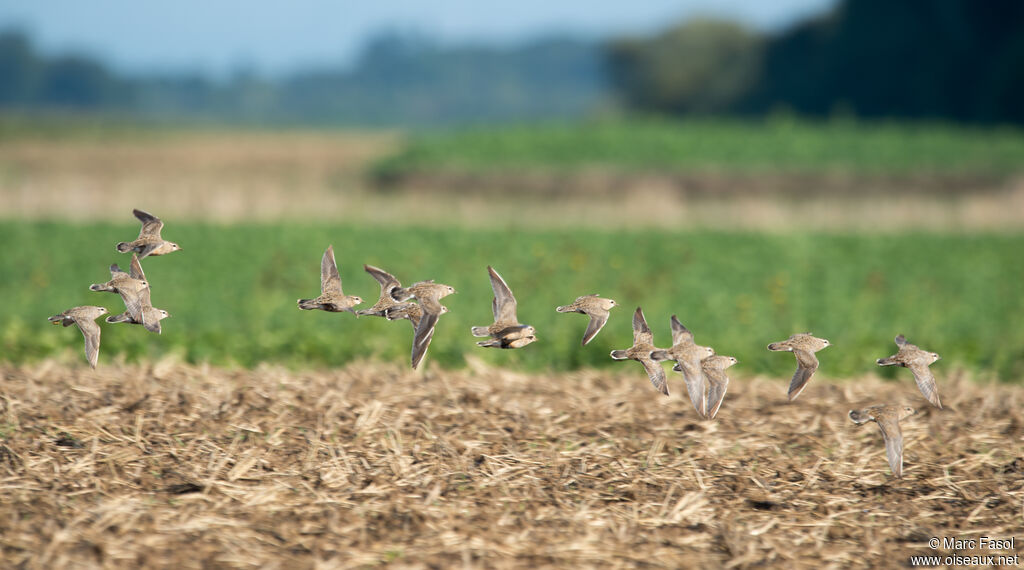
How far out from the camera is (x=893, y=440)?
3.42 m

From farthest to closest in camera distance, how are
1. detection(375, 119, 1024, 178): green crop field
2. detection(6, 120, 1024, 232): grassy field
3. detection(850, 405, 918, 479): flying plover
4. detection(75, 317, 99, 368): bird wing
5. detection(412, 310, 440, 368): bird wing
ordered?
detection(375, 119, 1024, 178): green crop field, detection(6, 120, 1024, 232): grassy field, detection(850, 405, 918, 479): flying plover, detection(75, 317, 99, 368): bird wing, detection(412, 310, 440, 368): bird wing

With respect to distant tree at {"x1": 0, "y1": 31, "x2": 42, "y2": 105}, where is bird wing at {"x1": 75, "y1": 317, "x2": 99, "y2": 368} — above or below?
below

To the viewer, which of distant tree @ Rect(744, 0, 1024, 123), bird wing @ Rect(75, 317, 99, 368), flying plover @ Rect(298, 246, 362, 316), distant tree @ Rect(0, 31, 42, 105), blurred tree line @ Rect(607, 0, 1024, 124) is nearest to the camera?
flying plover @ Rect(298, 246, 362, 316)

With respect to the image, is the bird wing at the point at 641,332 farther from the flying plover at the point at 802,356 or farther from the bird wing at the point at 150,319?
the bird wing at the point at 150,319

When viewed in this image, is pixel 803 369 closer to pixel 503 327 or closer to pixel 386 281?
pixel 503 327

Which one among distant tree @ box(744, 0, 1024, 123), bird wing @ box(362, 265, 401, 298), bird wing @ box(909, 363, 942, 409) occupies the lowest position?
bird wing @ box(909, 363, 942, 409)

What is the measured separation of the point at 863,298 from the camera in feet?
40.4

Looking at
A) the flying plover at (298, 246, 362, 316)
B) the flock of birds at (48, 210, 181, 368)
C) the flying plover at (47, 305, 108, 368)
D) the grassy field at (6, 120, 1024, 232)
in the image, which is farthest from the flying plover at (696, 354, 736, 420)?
the grassy field at (6, 120, 1024, 232)

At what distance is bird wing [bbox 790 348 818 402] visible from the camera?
10.1 ft

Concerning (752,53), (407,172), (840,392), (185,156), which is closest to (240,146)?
(185,156)

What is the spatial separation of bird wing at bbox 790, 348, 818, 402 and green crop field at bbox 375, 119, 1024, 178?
83.0 ft

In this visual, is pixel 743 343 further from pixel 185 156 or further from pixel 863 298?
pixel 185 156

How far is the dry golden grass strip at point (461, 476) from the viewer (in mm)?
3193

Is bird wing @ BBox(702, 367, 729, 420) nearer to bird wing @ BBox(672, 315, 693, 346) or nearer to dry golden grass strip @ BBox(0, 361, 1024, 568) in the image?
bird wing @ BBox(672, 315, 693, 346)
